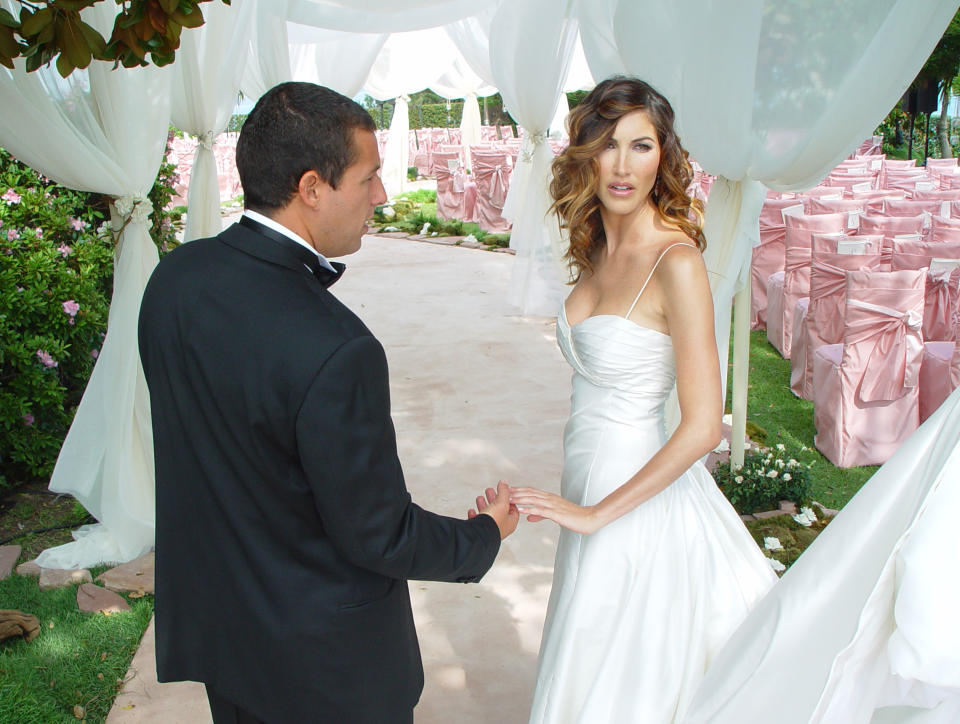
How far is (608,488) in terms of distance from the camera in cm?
214

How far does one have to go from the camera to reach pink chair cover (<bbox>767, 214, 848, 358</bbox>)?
6.75 meters

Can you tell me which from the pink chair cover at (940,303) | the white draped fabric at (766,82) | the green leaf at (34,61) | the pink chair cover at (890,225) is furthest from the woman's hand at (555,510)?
the pink chair cover at (890,225)

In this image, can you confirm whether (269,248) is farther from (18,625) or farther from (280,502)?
(18,625)

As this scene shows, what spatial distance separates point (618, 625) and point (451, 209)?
521 inches

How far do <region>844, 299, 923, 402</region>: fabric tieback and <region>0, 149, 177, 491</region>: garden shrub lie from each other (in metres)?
3.98

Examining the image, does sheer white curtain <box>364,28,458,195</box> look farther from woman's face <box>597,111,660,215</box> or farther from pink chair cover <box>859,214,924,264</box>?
woman's face <box>597,111,660,215</box>

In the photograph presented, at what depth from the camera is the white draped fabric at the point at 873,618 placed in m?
1.30

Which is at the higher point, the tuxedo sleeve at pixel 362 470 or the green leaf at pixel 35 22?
the green leaf at pixel 35 22

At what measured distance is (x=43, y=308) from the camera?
4.52 metres

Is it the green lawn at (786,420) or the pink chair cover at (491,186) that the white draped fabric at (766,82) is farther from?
the pink chair cover at (491,186)

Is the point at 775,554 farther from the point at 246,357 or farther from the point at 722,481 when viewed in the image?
the point at 246,357

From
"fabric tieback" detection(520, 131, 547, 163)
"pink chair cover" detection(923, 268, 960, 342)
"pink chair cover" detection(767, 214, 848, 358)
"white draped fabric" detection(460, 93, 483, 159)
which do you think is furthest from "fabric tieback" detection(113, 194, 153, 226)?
"white draped fabric" detection(460, 93, 483, 159)

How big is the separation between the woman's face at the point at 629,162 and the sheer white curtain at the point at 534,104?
159 inches

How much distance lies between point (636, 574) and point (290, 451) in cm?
98
